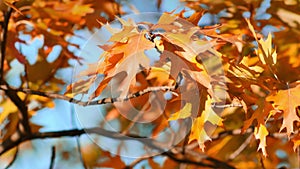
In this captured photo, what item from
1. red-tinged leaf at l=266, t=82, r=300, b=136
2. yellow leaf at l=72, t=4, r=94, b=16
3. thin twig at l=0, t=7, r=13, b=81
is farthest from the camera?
yellow leaf at l=72, t=4, r=94, b=16

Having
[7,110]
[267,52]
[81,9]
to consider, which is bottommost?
[7,110]

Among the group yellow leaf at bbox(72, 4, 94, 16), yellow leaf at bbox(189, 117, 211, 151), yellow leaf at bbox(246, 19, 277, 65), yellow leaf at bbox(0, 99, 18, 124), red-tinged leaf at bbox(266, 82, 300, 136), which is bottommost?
yellow leaf at bbox(0, 99, 18, 124)

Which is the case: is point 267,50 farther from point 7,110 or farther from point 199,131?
point 7,110

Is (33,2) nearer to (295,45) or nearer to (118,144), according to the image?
(118,144)

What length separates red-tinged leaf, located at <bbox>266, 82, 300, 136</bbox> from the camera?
109 centimetres

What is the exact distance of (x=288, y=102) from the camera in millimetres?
1104

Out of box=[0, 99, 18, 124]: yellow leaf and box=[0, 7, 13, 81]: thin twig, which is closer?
box=[0, 7, 13, 81]: thin twig

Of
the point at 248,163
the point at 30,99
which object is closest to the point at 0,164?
the point at 30,99

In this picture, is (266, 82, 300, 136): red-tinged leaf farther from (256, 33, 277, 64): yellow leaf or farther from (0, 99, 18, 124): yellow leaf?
(0, 99, 18, 124): yellow leaf

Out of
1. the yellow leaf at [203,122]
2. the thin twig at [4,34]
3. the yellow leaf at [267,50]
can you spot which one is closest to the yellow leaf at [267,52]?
the yellow leaf at [267,50]

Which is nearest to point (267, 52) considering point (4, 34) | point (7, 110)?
point (4, 34)

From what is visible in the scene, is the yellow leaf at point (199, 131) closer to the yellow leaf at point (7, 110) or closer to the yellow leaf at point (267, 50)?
the yellow leaf at point (267, 50)

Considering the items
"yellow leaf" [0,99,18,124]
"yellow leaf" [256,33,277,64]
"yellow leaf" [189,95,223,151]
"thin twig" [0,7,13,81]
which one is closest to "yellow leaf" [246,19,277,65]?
"yellow leaf" [256,33,277,64]

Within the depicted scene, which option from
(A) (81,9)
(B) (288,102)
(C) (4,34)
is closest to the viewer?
(B) (288,102)
